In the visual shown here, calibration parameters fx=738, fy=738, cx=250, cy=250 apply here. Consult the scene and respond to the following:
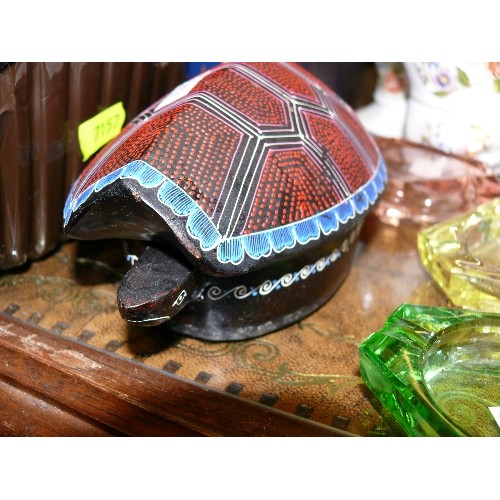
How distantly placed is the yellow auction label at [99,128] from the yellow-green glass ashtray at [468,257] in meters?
0.37

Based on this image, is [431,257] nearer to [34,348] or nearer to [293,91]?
[293,91]

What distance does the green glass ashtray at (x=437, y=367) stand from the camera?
61 cm

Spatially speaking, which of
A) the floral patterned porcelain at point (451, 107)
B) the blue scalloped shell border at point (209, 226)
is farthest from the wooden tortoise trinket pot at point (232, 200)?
the floral patterned porcelain at point (451, 107)

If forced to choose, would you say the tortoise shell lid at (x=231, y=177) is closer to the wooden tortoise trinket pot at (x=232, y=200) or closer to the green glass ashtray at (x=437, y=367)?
the wooden tortoise trinket pot at (x=232, y=200)

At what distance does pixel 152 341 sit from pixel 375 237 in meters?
0.35

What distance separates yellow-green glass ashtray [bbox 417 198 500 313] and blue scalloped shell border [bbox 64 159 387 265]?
0.61 ft

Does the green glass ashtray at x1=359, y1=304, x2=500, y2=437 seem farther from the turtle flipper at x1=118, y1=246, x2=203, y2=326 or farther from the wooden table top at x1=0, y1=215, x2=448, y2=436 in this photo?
the turtle flipper at x1=118, y1=246, x2=203, y2=326

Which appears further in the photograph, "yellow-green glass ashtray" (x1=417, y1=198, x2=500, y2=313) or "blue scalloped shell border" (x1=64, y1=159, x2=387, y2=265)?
"yellow-green glass ashtray" (x1=417, y1=198, x2=500, y2=313)

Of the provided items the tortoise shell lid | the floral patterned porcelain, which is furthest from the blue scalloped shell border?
the floral patterned porcelain

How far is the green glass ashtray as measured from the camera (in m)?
0.61

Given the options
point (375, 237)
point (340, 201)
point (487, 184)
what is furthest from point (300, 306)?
point (487, 184)

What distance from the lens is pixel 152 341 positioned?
0.75 meters

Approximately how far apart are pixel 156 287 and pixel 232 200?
0.32 ft

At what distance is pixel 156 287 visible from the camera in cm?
62
